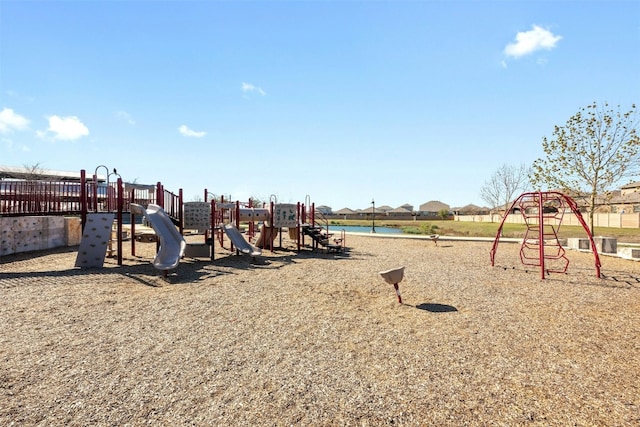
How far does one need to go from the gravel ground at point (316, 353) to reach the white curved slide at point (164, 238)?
3.98ft

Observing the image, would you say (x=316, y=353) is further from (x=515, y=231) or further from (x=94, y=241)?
(x=515, y=231)

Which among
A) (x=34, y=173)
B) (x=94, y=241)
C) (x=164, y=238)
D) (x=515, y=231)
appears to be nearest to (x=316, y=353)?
(x=164, y=238)

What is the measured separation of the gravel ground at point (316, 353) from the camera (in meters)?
3.36

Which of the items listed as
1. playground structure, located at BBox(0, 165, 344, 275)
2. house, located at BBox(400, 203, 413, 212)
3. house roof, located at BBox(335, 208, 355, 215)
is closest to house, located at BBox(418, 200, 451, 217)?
house, located at BBox(400, 203, 413, 212)

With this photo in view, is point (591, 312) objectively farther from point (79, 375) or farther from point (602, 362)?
point (79, 375)

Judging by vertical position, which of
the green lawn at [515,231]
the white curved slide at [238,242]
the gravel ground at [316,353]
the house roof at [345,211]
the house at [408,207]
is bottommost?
the gravel ground at [316,353]

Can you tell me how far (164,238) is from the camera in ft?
37.7

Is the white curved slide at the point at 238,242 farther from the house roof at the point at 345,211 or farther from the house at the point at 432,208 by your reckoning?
the house roof at the point at 345,211

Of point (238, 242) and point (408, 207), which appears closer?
point (238, 242)

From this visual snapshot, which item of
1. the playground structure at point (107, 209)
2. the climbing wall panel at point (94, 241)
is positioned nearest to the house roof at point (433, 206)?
the playground structure at point (107, 209)

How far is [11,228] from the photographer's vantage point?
47.9 ft

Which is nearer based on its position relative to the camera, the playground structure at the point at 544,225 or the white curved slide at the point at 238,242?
the playground structure at the point at 544,225

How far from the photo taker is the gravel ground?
11.0 ft

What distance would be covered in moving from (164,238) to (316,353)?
8.70 m
